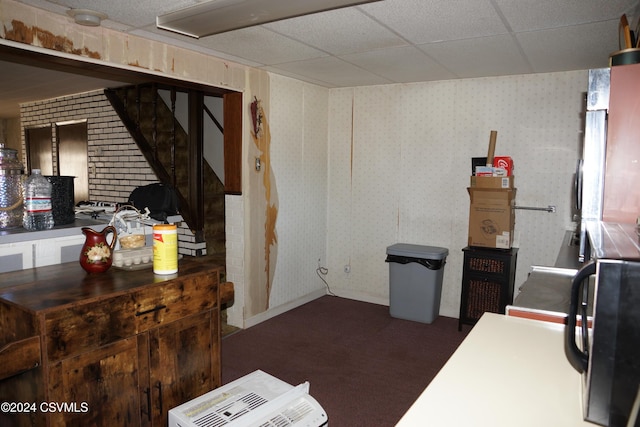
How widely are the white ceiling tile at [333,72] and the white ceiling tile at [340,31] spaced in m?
0.43

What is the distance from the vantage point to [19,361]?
1.63 metres

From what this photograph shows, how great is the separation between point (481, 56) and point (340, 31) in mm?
1285

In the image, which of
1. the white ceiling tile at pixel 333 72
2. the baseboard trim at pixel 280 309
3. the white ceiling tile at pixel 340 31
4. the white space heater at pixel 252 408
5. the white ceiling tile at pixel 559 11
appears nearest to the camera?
the white space heater at pixel 252 408

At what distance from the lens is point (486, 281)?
158 inches

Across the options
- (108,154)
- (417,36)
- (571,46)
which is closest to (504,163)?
(571,46)

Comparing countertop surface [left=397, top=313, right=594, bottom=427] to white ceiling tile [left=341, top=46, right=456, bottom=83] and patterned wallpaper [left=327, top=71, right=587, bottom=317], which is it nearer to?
white ceiling tile [left=341, top=46, right=456, bottom=83]

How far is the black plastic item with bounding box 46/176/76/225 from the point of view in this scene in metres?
2.53

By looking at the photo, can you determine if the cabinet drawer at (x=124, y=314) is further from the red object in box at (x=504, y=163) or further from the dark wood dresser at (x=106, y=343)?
the red object in box at (x=504, y=163)

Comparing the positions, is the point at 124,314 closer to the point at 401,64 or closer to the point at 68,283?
the point at 68,283

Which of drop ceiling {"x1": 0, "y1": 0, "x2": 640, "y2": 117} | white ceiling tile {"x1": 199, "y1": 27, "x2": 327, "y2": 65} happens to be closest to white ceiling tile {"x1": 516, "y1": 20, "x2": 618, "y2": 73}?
drop ceiling {"x1": 0, "y1": 0, "x2": 640, "y2": 117}

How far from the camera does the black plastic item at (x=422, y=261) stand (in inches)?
169

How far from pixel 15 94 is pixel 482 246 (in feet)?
21.6

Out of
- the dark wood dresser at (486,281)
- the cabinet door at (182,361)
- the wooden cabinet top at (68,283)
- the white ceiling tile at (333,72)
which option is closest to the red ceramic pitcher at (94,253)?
the wooden cabinet top at (68,283)

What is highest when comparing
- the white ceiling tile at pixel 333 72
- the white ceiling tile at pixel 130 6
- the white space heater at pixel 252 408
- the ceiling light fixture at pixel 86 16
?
the white ceiling tile at pixel 333 72
